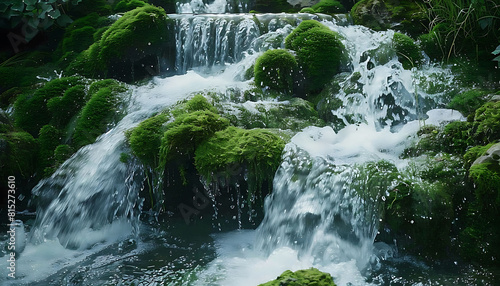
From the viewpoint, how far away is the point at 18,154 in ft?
19.3

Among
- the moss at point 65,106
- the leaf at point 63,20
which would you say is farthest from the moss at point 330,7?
the moss at point 65,106

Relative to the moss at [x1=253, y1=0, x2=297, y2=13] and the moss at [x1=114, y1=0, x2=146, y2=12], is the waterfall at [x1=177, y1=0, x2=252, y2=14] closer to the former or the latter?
the moss at [x1=253, y1=0, x2=297, y2=13]

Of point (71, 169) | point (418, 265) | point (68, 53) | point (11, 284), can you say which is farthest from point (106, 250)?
point (68, 53)

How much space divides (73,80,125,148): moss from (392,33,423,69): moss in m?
4.05

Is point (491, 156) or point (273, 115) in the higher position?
point (491, 156)

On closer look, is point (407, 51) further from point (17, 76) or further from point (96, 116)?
point (17, 76)

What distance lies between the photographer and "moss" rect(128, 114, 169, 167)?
516 cm

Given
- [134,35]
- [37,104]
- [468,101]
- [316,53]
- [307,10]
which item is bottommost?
[37,104]

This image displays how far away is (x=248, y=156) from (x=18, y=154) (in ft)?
10.1

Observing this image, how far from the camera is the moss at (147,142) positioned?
16.9 ft

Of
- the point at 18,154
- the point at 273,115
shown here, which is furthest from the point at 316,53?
the point at 18,154

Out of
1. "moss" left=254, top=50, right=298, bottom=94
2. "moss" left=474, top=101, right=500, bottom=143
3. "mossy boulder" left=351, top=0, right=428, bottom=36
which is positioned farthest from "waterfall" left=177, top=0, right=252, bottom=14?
"moss" left=474, top=101, right=500, bottom=143

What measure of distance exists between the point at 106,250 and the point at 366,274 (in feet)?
8.38

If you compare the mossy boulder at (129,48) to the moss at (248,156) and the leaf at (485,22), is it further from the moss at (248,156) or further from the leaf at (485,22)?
the leaf at (485,22)
